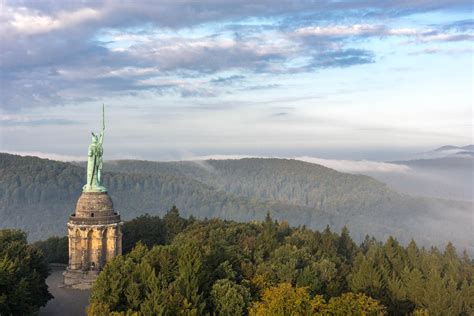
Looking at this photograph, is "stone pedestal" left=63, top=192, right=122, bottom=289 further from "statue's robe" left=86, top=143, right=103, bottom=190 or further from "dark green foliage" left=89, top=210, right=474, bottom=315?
"dark green foliage" left=89, top=210, right=474, bottom=315

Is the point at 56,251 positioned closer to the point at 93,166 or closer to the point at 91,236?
the point at 91,236

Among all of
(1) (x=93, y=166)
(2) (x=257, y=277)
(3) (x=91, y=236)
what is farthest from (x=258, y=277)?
(1) (x=93, y=166)

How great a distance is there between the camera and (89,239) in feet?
180

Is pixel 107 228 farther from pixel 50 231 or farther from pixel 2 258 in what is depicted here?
pixel 50 231

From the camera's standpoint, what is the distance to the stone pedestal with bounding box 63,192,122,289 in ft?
179

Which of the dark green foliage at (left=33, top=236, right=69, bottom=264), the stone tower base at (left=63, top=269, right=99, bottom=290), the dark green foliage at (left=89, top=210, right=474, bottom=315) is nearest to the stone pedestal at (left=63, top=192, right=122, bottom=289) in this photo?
the stone tower base at (left=63, top=269, right=99, bottom=290)

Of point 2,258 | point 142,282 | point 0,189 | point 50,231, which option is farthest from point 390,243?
point 0,189

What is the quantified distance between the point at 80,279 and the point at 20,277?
32.6 feet

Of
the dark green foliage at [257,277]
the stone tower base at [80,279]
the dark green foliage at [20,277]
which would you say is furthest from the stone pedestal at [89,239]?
the dark green foliage at [257,277]

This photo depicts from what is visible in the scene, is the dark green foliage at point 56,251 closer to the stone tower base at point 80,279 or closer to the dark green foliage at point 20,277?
the stone tower base at point 80,279

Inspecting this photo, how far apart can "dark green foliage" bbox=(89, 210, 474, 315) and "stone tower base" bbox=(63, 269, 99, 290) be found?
682 centimetres

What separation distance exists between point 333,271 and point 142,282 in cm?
2056

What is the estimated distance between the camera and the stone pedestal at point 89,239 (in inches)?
2143

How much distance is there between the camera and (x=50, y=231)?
18112 cm
